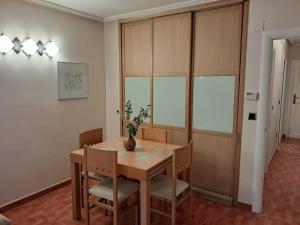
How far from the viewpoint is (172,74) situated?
3.23m

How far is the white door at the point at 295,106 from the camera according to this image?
19.8ft

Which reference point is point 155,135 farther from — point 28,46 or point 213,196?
point 28,46

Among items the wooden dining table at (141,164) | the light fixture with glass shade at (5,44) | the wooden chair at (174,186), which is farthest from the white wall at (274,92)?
the light fixture with glass shade at (5,44)

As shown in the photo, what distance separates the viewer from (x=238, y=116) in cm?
279

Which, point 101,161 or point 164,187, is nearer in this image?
point 101,161

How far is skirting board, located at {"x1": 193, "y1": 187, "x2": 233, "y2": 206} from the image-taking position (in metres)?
2.92

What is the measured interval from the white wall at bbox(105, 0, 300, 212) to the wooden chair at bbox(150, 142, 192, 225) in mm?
818

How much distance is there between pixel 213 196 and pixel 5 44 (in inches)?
120

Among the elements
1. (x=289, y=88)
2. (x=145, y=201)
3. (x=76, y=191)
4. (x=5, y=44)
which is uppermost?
(x=5, y=44)

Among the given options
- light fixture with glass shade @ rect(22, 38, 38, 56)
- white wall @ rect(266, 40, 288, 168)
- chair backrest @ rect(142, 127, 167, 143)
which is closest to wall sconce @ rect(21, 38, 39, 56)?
light fixture with glass shade @ rect(22, 38, 38, 56)

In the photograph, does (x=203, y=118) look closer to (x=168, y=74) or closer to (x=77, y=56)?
(x=168, y=74)

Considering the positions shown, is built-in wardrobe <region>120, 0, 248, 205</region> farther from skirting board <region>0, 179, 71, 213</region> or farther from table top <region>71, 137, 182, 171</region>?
skirting board <region>0, 179, 71, 213</region>

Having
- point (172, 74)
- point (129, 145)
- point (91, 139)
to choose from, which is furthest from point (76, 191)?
point (172, 74)

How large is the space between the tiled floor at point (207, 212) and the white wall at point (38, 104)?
25 centimetres
